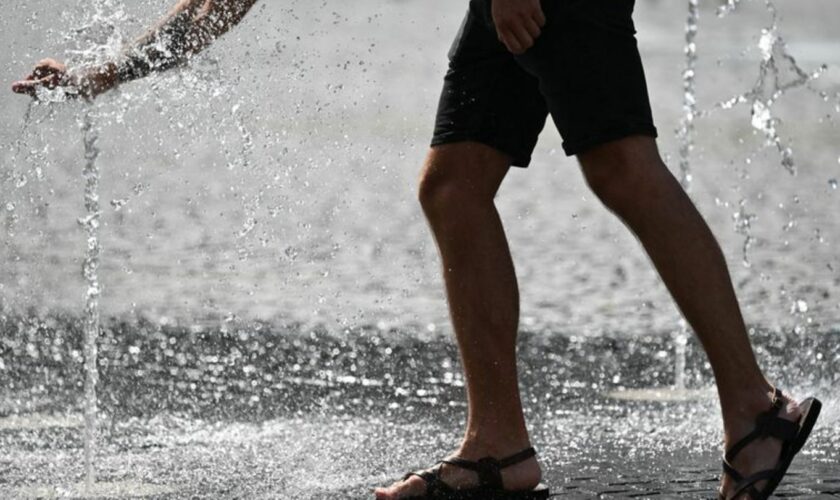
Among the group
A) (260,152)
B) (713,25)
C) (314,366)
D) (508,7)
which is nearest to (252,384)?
(314,366)

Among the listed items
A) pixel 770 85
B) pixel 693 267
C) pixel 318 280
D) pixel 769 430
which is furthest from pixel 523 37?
pixel 770 85

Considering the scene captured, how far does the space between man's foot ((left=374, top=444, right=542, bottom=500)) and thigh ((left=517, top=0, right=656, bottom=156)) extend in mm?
695

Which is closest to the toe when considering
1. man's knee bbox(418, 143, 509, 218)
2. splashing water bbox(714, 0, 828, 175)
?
man's knee bbox(418, 143, 509, 218)

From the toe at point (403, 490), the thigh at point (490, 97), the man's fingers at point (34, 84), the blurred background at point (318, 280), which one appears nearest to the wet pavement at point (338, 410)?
the blurred background at point (318, 280)

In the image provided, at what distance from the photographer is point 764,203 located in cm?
1056

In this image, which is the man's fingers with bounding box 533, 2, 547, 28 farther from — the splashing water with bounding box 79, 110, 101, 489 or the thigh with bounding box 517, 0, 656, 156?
the splashing water with bounding box 79, 110, 101, 489

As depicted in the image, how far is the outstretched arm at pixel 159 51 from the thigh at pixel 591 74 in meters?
0.75

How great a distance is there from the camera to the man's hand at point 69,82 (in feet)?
14.8

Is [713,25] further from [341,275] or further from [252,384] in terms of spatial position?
[252,384]

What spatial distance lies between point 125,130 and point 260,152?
2636 millimetres

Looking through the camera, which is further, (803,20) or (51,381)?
(803,20)

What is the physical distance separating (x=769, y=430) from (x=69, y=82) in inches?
68.2

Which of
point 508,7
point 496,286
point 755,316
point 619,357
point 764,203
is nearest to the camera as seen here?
point 508,7

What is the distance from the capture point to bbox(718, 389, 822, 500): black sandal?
12.8ft
